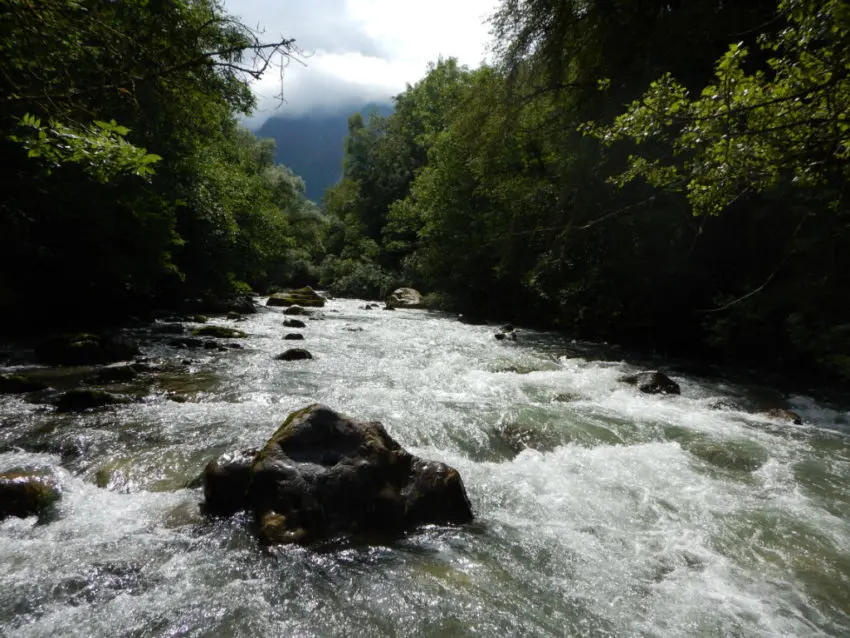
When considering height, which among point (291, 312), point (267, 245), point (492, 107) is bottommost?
point (291, 312)

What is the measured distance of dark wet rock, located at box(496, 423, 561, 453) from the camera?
21.2 feet

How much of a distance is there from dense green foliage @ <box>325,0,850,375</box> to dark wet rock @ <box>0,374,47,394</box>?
29.8ft

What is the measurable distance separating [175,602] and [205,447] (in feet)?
8.83

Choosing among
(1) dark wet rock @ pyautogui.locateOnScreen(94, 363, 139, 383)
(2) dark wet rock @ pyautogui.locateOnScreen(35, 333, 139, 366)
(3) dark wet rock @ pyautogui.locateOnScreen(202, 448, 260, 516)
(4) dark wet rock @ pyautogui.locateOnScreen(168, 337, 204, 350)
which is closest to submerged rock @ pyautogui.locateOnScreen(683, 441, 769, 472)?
(3) dark wet rock @ pyautogui.locateOnScreen(202, 448, 260, 516)

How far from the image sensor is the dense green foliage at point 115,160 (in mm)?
3018

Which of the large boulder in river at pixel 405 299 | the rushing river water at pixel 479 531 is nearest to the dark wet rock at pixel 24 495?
the rushing river water at pixel 479 531

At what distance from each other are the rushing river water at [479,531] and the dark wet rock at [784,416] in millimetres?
244

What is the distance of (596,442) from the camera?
6.70 meters

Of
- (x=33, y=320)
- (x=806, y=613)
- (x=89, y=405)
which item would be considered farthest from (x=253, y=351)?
(x=806, y=613)

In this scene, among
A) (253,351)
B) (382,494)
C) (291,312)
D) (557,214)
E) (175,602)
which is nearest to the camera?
(175,602)

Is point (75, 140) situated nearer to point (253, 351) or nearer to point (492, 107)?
point (253, 351)

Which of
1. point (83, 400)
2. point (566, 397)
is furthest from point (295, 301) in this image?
point (566, 397)

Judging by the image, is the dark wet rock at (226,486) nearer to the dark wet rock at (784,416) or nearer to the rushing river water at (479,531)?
the rushing river water at (479,531)

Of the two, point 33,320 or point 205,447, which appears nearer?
point 205,447
